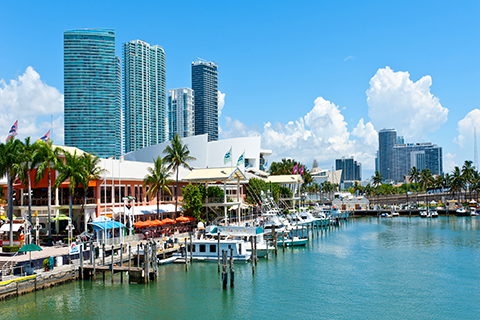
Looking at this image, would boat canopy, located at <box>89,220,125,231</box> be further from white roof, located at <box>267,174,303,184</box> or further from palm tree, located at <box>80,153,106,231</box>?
white roof, located at <box>267,174,303,184</box>

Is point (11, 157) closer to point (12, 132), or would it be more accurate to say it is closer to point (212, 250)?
point (12, 132)

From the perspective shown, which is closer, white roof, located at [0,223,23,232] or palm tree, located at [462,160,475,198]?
white roof, located at [0,223,23,232]

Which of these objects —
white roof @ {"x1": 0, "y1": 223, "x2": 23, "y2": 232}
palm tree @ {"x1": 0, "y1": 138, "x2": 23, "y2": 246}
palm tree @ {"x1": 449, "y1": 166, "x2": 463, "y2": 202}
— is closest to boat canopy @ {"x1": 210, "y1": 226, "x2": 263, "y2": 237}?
white roof @ {"x1": 0, "y1": 223, "x2": 23, "y2": 232}

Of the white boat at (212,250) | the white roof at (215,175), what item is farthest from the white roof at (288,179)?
the white boat at (212,250)

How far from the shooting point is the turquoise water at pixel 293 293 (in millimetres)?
31469

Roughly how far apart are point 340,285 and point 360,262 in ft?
39.7

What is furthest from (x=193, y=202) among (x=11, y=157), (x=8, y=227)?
(x=11, y=157)

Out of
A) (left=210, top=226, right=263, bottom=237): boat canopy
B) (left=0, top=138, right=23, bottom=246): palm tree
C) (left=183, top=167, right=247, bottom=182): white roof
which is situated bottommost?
(left=210, top=226, right=263, bottom=237): boat canopy

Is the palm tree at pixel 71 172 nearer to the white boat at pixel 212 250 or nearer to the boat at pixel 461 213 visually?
the white boat at pixel 212 250

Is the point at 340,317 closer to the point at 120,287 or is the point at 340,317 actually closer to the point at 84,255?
the point at 120,287

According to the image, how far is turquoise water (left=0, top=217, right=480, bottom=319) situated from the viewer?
31469 millimetres

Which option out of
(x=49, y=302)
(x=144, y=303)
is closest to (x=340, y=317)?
(x=144, y=303)

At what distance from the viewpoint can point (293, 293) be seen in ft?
120

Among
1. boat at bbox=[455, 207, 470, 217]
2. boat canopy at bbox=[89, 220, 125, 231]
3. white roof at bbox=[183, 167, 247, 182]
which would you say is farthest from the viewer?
boat at bbox=[455, 207, 470, 217]
